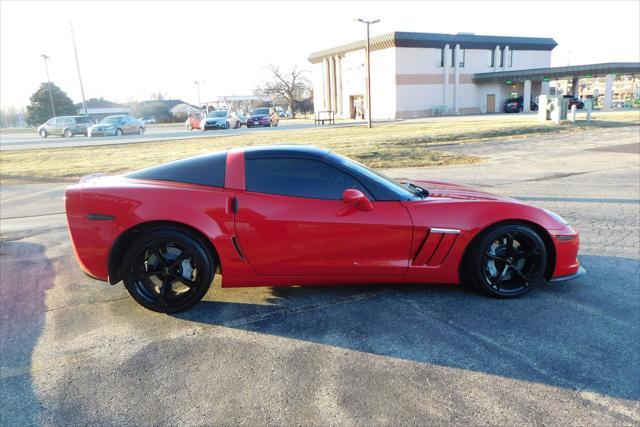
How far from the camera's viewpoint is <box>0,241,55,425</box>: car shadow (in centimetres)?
261

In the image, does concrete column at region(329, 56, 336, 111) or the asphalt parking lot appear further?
concrete column at region(329, 56, 336, 111)

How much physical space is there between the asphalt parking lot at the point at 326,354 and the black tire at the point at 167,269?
149mm

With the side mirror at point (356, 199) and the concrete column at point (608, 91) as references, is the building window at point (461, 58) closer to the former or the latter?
the concrete column at point (608, 91)

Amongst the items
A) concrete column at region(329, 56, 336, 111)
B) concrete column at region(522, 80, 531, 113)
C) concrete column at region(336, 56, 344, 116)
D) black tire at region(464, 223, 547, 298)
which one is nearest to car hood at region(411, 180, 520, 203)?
black tire at region(464, 223, 547, 298)

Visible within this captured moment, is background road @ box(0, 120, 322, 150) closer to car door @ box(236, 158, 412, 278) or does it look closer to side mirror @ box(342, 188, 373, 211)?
car door @ box(236, 158, 412, 278)

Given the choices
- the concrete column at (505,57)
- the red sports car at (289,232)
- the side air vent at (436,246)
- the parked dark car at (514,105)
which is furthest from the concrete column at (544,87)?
the side air vent at (436,246)

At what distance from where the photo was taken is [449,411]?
8.12 ft

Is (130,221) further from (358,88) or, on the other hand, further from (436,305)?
(358,88)

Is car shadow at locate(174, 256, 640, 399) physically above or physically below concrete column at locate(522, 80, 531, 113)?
below

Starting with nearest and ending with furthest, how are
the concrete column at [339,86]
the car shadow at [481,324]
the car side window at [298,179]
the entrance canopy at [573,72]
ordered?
1. the car shadow at [481,324]
2. the car side window at [298,179]
3. the entrance canopy at [573,72]
4. the concrete column at [339,86]

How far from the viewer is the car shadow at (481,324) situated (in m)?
2.87

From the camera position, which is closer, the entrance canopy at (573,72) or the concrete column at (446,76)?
the entrance canopy at (573,72)

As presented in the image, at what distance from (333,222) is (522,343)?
1.59m

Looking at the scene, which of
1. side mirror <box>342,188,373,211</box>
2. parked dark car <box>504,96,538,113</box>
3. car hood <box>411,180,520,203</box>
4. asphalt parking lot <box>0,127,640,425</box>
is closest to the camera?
asphalt parking lot <box>0,127,640,425</box>
